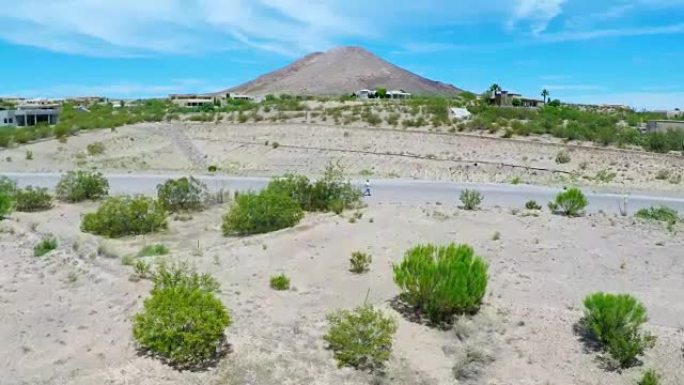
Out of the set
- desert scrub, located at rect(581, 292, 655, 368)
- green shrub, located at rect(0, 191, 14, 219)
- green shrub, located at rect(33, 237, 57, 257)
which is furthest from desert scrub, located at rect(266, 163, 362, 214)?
desert scrub, located at rect(581, 292, 655, 368)

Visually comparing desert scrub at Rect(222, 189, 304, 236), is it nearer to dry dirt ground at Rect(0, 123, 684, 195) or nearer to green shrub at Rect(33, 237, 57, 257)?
green shrub at Rect(33, 237, 57, 257)

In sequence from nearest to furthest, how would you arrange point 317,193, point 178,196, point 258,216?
point 258,216, point 317,193, point 178,196

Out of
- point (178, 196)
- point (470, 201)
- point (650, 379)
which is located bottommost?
point (650, 379)

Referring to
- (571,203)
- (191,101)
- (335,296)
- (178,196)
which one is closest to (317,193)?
(178,196)

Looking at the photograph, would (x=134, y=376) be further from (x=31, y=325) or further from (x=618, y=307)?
(x=618, y=307)

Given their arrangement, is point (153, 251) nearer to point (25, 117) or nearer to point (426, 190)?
point (426, 190)

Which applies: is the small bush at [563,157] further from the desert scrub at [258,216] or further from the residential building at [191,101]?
the residential building at [191,101]

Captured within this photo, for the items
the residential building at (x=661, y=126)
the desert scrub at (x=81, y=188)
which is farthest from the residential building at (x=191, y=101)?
the desert scrub at (x=81, y=188)

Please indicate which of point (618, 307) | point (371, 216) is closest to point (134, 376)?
point (618, 307)
